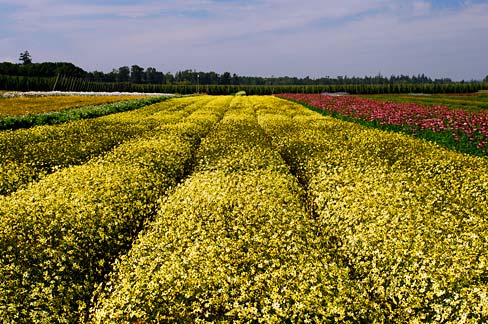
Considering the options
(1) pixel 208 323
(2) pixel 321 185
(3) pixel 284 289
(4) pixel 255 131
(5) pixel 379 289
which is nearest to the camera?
(1) pixel 208 323

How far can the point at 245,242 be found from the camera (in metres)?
7.79

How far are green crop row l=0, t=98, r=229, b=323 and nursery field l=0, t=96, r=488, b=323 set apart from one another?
0.03 m

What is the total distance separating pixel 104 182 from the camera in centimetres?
1144

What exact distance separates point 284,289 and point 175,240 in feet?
8.74

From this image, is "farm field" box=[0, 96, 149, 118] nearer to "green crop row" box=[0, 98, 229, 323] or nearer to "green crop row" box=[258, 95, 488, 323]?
"green crop row" box=[0, 98, 229, 323]

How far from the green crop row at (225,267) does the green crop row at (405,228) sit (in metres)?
0.63

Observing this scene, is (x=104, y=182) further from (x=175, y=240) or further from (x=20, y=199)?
(x=175, y=240)

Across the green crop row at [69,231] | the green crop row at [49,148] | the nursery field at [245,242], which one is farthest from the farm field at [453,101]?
the green crop row at [69,231]

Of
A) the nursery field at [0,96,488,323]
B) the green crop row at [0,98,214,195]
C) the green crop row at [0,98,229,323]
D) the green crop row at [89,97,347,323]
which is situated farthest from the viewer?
the green crop row at [0,98,214,195]

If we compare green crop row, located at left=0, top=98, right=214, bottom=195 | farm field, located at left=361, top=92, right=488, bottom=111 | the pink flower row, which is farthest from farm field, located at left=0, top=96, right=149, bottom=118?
farm field, located at left=361, top=92, right=488, bottom=111

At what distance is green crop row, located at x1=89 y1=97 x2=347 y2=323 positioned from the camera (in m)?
5.81

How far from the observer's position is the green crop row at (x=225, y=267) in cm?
581

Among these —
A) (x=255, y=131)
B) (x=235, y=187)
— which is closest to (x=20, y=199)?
(x=235, y=187)

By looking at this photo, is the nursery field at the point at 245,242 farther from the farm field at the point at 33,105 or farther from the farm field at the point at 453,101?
the farm field at the point at 453,101
